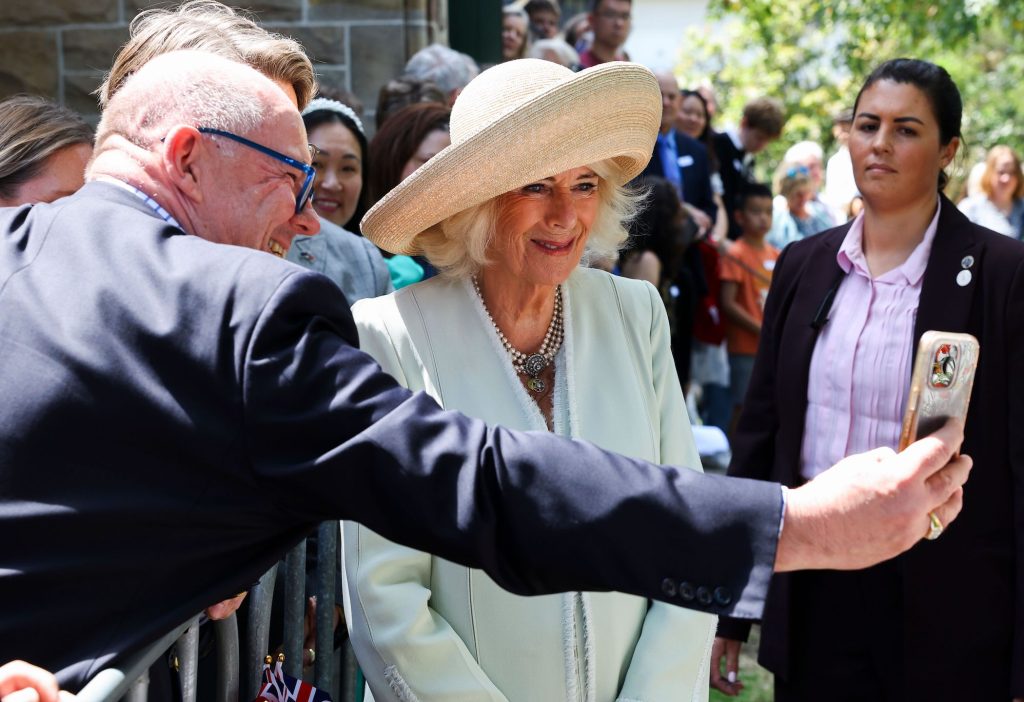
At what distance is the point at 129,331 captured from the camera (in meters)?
1.61

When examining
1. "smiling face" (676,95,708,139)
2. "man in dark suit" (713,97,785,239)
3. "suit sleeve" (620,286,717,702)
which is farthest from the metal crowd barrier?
"man in dark suit" (713,97,785,239)

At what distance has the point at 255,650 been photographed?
233cm

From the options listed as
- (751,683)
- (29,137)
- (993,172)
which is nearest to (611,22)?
(993,172)

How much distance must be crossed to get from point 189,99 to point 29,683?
879 millimetres

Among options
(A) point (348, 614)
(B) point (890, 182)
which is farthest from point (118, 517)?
(B) point (890, 182)

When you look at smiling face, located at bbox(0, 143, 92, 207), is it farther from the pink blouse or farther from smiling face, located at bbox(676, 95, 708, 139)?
smiling face, located at bbox(676, 95, 708, 139)

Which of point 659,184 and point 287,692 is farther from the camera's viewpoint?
point 659,184

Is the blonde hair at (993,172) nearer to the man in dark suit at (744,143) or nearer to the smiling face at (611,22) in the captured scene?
the man in dark suit at (744,143)

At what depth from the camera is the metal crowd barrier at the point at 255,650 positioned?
1.68 m

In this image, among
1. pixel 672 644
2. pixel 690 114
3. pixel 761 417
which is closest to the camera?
pixel 672 644

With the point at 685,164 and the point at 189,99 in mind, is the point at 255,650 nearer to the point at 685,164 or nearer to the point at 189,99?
the point at 189,99

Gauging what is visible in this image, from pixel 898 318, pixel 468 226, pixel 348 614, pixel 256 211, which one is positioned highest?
pixel 256 211

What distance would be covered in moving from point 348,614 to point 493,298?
0.77 m

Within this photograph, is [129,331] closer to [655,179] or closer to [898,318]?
[898,318]
